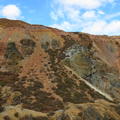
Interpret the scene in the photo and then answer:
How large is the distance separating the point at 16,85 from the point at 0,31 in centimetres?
2344

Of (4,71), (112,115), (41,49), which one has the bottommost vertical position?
(112,115)

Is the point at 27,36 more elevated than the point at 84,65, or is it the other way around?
the point at 27,36

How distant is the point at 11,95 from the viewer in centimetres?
6831

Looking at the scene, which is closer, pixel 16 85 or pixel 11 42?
pixel 16 85

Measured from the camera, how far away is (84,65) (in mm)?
87938

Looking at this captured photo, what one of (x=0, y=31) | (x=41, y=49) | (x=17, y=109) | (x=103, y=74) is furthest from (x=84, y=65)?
(x=17, y=109)

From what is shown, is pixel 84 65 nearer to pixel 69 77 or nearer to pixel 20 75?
pixel 69 77

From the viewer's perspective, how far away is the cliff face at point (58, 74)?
199 ft

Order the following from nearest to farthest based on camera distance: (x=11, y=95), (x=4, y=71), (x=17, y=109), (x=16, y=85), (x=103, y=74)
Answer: (x=17, y=109) < (x=11, y=95) < (x=16, y=85) < (x=4, y=71) < (x=103, y=74)

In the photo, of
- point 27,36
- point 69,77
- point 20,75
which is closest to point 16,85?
point 20,75

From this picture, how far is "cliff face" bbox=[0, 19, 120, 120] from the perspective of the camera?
60.5 meters

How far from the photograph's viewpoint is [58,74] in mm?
79938

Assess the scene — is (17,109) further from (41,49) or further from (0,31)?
(0,31)

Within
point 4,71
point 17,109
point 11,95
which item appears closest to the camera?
point 17,109
